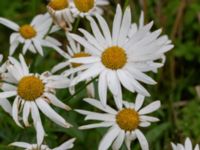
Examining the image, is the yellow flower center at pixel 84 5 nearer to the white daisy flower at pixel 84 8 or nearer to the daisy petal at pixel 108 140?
the white daisy flower at pixel 84 8

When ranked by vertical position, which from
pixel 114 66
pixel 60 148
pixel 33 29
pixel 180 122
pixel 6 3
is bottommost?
pixel 180 122

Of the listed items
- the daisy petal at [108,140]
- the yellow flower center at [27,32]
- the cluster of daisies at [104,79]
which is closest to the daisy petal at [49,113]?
the cluster of daisies at [104,79]

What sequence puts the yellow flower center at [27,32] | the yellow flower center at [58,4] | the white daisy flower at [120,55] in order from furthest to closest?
the yellow flower center at [27,32] < the yellow flower center at [58,4] < the white daisy flower at [120,55]

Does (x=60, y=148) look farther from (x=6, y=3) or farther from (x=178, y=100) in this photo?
(x=6, y=3)

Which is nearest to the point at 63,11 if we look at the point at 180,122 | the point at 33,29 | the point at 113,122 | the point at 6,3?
the point at 33,29

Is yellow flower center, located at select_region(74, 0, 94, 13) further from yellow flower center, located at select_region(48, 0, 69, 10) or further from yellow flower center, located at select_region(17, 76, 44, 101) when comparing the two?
yellow flower center, located at select_region(17, 76, 44, 101)

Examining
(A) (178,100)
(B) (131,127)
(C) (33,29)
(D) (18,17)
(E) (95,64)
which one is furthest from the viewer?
(D) (18,17)
